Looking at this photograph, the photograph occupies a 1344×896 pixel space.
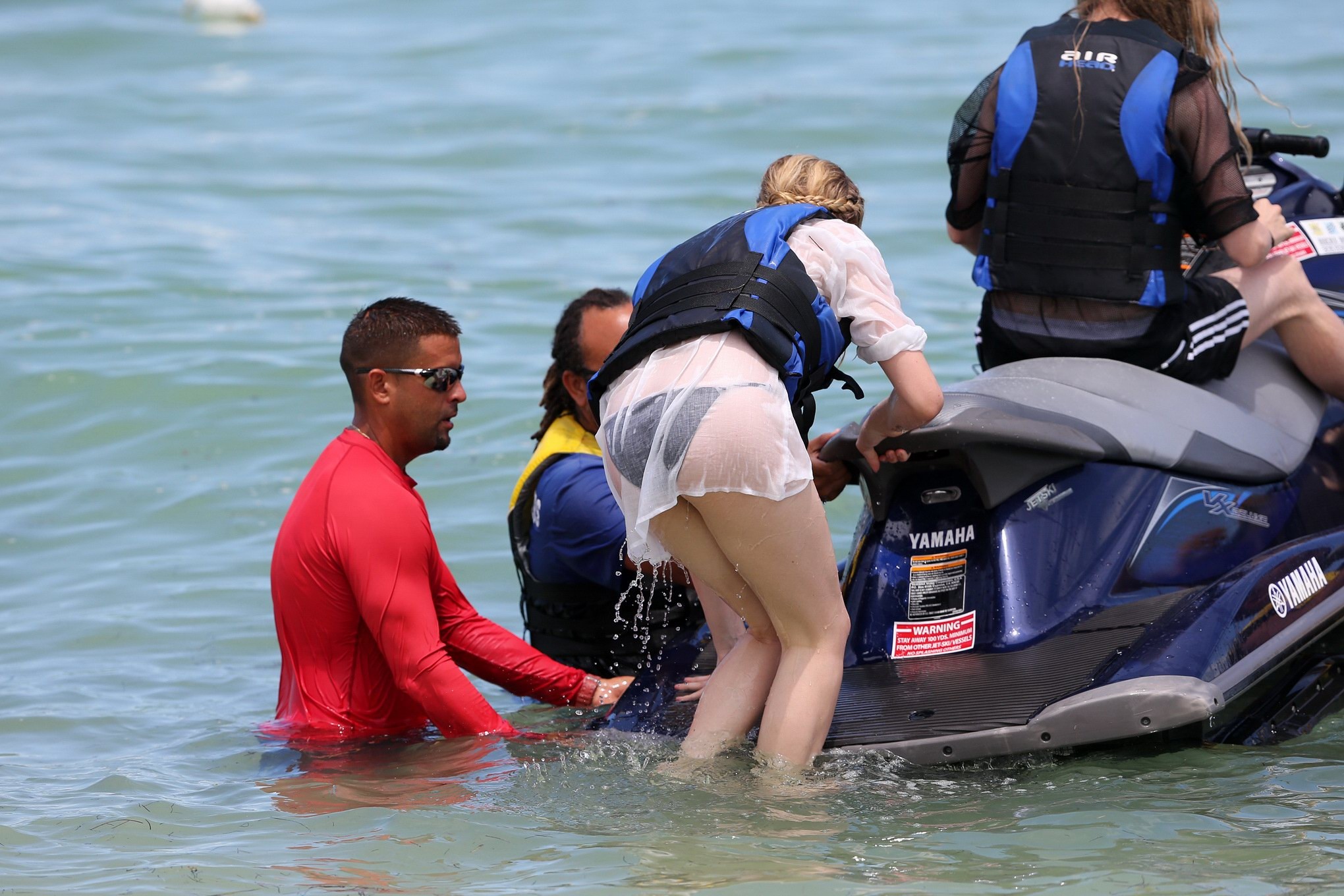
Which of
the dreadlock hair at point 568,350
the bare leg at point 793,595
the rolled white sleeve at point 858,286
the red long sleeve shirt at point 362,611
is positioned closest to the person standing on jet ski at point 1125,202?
the rolled white sleeve at point 858,286

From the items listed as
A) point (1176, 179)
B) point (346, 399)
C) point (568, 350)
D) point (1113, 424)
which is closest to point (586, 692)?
point (568, 350)

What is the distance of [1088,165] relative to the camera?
13.8 feet

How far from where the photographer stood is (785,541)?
139 inches

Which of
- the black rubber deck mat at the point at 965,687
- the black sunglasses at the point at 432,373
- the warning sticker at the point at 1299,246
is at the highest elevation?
the warning sticker at the point at 1299,246

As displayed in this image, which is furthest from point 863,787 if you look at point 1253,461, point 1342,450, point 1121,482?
point 1342,450

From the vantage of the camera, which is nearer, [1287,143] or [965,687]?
[965,687]

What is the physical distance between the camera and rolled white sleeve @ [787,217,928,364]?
3.58 meters

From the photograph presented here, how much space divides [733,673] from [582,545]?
0.92 meters

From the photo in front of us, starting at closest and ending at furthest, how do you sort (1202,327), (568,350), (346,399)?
1. (1202,327)
2. (568,350)
3. (346,399)

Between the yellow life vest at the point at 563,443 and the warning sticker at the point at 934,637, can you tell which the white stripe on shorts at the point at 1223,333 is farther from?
the yellow life vest at the point at 563,443

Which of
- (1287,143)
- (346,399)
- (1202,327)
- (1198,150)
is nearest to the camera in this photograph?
(1198,150)

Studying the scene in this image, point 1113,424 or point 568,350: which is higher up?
point 568,350

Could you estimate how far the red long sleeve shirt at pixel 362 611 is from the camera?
4.04 m

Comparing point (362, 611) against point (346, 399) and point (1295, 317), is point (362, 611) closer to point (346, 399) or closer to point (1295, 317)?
point (1295, 317)
